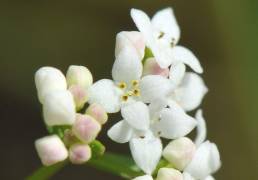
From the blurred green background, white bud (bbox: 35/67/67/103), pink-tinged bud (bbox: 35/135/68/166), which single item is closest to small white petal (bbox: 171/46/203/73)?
white bud (bbox: 35/67/67/103)

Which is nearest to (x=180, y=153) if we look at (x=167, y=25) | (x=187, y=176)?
(x=187, y=176)

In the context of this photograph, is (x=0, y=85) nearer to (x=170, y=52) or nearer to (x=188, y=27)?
(x=188, y=27)

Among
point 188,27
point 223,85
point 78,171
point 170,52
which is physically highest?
point 170,52

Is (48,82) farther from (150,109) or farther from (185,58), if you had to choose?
(185,58)

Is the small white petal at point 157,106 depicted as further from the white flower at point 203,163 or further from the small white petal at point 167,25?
the small white petal at point 167,25

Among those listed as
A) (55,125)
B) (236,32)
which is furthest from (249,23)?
(55,125)

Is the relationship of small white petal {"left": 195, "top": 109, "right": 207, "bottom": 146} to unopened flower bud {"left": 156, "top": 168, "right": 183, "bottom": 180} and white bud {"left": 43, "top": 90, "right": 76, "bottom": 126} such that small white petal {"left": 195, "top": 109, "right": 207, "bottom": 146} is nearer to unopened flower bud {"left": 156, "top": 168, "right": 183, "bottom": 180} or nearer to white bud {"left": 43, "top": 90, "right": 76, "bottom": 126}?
unopened flower bud {"left": 156, "top": 168, "right": 183, "bottom": 180}

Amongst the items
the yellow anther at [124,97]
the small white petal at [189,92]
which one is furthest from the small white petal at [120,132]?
the small white petal at [189,92]
